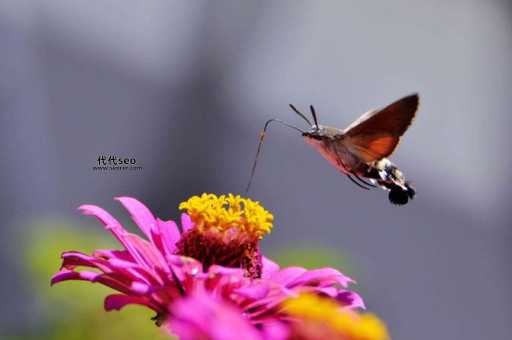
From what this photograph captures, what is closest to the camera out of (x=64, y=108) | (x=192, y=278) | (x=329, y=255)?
(x=192, y=278)

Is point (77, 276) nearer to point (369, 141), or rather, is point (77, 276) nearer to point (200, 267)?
point (200, 267)

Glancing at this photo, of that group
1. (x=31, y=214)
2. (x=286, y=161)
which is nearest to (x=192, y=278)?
(x=31, y=214)

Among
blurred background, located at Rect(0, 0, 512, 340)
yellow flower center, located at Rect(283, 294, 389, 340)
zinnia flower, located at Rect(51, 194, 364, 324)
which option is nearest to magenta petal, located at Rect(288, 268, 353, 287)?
zinnia flower, located at Rect(51, 194, 364, 324)

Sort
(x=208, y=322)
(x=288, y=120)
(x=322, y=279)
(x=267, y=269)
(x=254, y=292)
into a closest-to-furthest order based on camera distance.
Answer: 1. (x=208, y=322)
2. (x=254, y=292)
3. (x=322, y=279)
4. (x=267, y=269)
5. (x=288, y=120)

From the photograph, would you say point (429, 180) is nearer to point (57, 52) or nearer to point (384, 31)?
point (384, 31)

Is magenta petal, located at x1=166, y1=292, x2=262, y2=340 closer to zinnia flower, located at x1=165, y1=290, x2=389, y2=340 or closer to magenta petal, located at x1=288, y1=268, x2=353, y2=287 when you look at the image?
zinnia flower, located at x1=165, y1=290, x2=389, y2=340

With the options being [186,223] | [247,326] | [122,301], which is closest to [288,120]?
[186,223]
